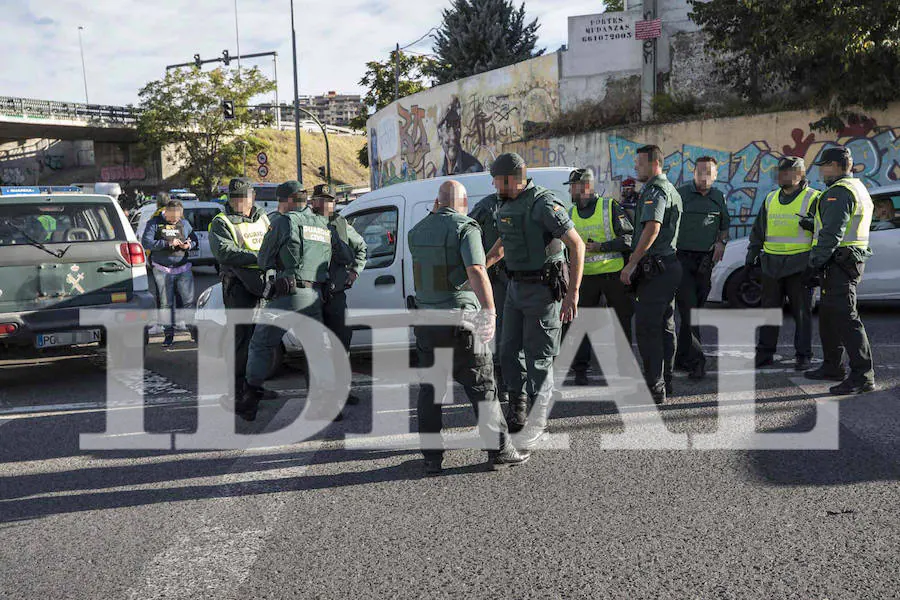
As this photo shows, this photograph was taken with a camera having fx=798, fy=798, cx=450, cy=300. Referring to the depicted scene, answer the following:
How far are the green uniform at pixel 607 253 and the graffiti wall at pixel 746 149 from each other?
9293mm

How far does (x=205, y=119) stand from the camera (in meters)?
49.2

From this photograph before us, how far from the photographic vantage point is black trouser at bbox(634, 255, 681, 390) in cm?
578

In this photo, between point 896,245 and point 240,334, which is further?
point 896,245

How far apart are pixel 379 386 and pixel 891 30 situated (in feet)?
37.6

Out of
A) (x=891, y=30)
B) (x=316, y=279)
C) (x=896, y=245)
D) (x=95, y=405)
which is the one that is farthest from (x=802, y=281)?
(x=891, y=30)

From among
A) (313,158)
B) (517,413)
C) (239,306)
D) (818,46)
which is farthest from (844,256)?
(313,158)

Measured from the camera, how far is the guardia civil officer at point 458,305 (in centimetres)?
447

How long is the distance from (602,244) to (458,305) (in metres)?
2.11

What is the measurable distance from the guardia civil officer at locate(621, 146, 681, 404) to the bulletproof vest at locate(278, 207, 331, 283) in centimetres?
221

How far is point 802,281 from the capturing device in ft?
21.8

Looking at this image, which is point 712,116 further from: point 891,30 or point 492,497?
point 492,497

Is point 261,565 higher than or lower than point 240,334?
lower

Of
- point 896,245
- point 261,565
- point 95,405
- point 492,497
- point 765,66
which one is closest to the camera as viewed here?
point 261,565

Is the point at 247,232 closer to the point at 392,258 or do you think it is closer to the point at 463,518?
the point at 392,258
